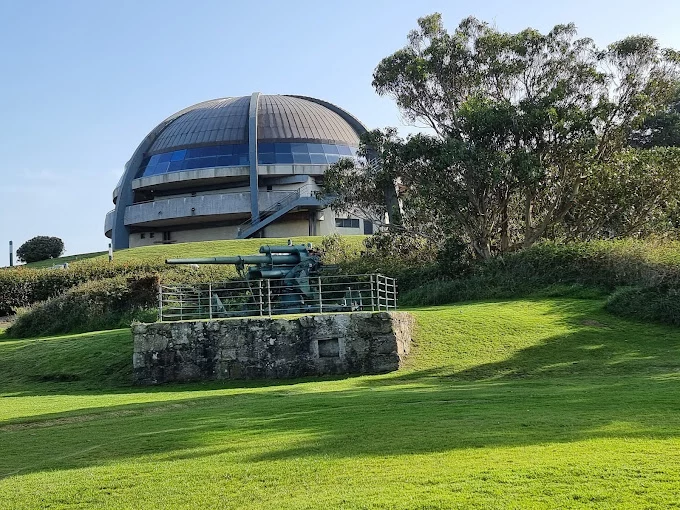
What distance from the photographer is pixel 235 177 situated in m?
56.8

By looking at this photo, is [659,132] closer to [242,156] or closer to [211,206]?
[242,156]

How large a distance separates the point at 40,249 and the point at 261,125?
20.4 m

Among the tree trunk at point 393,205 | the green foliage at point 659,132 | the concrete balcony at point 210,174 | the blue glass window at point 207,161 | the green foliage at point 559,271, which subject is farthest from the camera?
the blue glass window at point 207,161

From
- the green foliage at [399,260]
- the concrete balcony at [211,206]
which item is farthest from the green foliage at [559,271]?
the concrete balcony at [211,206]

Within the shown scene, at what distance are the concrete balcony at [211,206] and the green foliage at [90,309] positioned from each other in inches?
1022

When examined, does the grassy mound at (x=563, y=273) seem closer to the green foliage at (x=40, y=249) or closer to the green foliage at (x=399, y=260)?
the green foliage at (x=399, y=260)

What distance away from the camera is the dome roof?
59.5 meters

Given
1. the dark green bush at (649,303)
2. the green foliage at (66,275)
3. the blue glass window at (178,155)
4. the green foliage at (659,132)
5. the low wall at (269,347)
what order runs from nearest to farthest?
the low wall at (269,347) → the dark green bush at (649,303) → the green foliage at (66,275) → the green foliage at (659,132) → the blue glass window at (178,155)

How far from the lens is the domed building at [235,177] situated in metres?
56.1

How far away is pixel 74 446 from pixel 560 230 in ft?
84.6

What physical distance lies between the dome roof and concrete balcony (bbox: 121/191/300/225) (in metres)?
5.02

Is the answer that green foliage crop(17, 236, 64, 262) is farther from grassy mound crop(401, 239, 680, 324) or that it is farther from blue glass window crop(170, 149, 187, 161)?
grassy mound crop(401, 239, 680, 324)

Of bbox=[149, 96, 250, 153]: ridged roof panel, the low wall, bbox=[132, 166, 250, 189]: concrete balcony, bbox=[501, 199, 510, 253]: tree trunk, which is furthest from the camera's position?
bbox=[149, 96, 250, 153]: ridged roof panel

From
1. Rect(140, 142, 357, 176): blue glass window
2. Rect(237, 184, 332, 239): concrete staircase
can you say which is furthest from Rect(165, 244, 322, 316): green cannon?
Rect(140, 142, 357, 176): blue glass window
